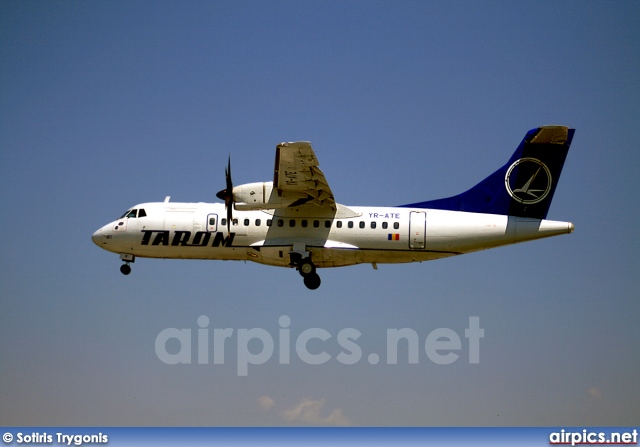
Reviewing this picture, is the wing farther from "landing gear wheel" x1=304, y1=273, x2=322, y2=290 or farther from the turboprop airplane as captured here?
"landing gear wheel" x1=304, y1=273, x2=322, y2=290

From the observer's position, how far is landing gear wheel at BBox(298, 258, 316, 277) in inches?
1558

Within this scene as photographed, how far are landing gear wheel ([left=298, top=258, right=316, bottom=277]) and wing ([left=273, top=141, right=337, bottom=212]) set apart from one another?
213cm

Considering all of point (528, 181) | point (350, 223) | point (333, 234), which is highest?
point (528, 181)

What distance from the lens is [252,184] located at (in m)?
38.3

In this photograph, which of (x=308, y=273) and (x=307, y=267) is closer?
(x=307, y=267)

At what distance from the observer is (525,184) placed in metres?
39.9

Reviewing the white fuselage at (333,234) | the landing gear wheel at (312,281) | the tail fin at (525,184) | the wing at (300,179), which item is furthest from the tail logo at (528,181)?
the landing gear wheel at (312,281)

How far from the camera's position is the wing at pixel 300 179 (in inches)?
1432

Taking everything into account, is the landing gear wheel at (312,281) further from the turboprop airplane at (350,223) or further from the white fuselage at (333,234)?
the white fuselage at (333,234)

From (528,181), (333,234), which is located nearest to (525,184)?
(528,181)

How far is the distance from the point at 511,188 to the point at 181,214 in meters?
12.8

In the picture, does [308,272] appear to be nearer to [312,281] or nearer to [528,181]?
[312,281]

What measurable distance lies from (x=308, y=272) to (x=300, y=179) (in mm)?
3950

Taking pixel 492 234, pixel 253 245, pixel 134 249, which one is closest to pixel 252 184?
pixel 253 245
